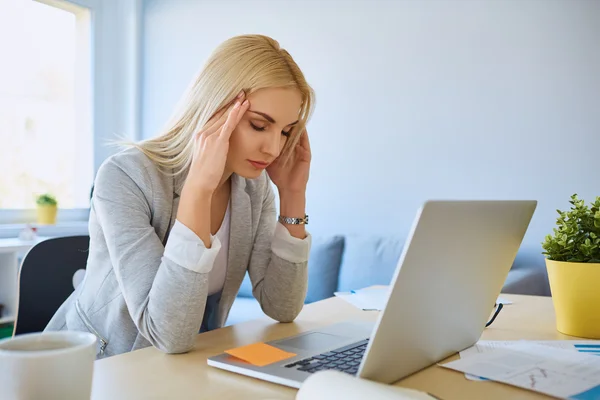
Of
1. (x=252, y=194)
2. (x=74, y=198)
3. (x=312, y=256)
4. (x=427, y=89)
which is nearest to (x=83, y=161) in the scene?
(x=74, y=198)

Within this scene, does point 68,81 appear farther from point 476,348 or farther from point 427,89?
point 476,348

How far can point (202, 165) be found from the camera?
3.51 ft

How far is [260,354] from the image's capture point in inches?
→ 32.8

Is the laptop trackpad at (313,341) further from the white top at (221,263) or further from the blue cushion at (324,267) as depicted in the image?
the blue cushion at (324,267)

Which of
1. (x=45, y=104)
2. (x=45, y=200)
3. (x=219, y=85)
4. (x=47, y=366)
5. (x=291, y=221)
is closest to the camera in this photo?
(x=47, y=366)

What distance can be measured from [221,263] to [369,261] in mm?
1656

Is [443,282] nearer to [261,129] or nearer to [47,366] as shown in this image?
[47,366]

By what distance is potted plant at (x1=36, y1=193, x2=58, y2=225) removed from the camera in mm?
3420

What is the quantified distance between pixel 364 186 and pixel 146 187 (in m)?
2.16

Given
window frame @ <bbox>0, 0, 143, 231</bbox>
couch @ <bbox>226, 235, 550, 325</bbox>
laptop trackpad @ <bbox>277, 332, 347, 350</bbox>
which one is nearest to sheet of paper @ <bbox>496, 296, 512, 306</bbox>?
laptop trackpad @ <bbox>277, 332, 347, 350</bbox>

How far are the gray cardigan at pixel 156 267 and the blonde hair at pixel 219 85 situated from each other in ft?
0.16

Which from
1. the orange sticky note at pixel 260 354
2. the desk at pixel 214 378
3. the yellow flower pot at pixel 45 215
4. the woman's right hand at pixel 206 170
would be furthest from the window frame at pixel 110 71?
the orange sticky note at pixel 260 354

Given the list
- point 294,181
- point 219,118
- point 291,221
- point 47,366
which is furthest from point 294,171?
point 47,366

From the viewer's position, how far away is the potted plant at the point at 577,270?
1.02m
